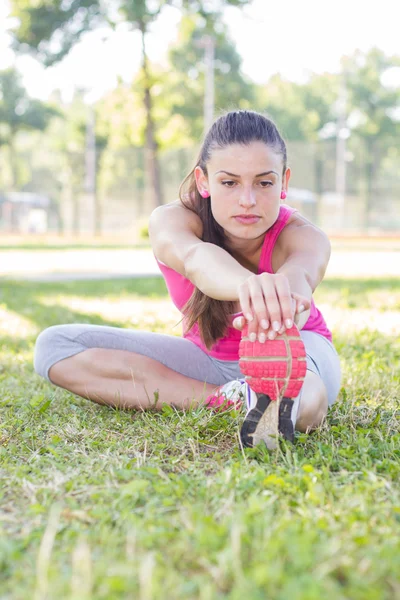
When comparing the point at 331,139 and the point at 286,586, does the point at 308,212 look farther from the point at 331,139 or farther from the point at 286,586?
the point at 286,586

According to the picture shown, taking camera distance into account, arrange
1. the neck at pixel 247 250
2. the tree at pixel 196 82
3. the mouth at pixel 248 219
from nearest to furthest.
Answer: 1. the mouth at pixel 248 219
2. the neck at pixel 247 250
3. the tree at pixel 196 82

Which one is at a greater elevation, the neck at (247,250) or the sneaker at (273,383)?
the neck at (247,250)

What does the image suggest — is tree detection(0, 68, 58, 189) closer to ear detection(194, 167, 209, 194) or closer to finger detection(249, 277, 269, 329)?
ear detection(194, 167, 209, 194)

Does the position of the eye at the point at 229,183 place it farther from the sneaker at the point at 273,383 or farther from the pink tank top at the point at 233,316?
the sneaker at the point at 273,383

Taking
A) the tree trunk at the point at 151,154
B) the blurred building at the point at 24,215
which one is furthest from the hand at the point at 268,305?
the blurred building at the point at 24,215

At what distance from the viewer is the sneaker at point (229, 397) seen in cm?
281

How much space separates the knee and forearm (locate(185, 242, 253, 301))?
46 cm

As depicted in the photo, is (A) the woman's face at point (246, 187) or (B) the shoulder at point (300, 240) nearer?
(A) the woman's face at point (246, 187)

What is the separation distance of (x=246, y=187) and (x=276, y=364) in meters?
0.77

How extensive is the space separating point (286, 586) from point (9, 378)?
2674mm

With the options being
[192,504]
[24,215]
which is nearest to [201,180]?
[192,504]

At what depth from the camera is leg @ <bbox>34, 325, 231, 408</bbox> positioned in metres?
3.00

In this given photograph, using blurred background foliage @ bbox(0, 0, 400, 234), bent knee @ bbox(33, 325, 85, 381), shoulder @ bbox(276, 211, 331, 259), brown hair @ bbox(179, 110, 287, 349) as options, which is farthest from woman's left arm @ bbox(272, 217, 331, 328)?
blurred background foliage @ bbox(0, 0, 400, 234)

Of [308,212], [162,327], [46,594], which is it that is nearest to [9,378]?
[162,327]
